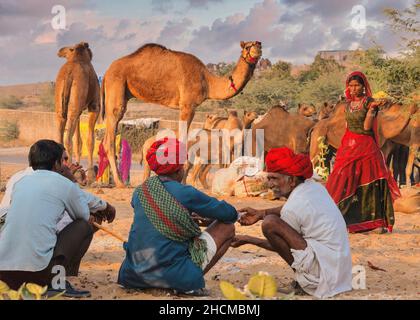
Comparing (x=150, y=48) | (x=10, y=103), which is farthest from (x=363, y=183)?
(x=10, y=103)

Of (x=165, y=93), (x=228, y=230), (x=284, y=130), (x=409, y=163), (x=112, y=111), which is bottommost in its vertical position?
(x=228, y=230)

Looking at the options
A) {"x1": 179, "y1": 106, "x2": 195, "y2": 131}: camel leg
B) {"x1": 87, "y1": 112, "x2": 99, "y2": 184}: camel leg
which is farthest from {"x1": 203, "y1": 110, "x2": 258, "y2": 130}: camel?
{"x1": 87, "y1": 112, "x2": 99, "y2": 184}: camel leg

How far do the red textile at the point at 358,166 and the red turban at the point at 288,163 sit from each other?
3528 millimetres

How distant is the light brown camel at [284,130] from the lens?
15.8 metres

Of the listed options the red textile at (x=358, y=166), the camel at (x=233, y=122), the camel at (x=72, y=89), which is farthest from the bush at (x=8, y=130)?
the red textile at (x=358, y=166)

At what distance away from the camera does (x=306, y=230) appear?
561cm

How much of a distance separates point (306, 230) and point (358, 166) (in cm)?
365

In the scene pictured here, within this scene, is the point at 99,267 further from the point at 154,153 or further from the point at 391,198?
the point at 391,198

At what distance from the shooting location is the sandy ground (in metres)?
5.98

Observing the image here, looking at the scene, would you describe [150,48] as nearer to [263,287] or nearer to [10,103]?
[263,287]

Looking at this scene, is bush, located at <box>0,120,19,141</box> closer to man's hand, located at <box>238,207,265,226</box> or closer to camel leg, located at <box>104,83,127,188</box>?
camel leg, located at <box>104,83,127,188</box>

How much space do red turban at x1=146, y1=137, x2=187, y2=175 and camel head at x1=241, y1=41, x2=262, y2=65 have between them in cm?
896

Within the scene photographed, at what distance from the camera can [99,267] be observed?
7.10 meters

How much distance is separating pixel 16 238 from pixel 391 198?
500cm
